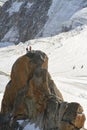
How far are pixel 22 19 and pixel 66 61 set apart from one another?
6309 cm

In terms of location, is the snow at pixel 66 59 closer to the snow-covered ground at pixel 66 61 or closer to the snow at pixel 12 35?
the snow-covered ground at pixel 66 61

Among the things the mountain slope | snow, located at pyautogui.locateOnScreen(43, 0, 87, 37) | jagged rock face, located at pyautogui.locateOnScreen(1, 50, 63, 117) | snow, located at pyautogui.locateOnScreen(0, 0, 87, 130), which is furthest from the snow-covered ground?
the mountain slope

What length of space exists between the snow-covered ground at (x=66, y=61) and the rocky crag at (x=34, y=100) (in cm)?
1339

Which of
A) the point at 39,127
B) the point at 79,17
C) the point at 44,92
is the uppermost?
the point at 79,17

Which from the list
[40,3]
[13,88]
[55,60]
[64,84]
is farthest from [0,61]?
[40,3]

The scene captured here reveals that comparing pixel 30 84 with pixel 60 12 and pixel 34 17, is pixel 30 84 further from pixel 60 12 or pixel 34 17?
pixel 34 17

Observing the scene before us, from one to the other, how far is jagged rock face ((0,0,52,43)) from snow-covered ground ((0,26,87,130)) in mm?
37135

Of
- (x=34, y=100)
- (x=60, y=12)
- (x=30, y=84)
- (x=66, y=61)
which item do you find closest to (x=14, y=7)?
(x=60, y=12)

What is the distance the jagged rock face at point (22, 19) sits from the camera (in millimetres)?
115512

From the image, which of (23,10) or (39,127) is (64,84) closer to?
(39,127)

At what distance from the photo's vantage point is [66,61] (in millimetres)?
60562

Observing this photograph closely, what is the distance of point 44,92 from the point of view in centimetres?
2605

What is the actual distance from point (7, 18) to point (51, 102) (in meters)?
102

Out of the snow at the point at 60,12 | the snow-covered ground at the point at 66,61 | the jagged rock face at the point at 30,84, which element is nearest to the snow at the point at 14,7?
the snow at the point at 60,12
